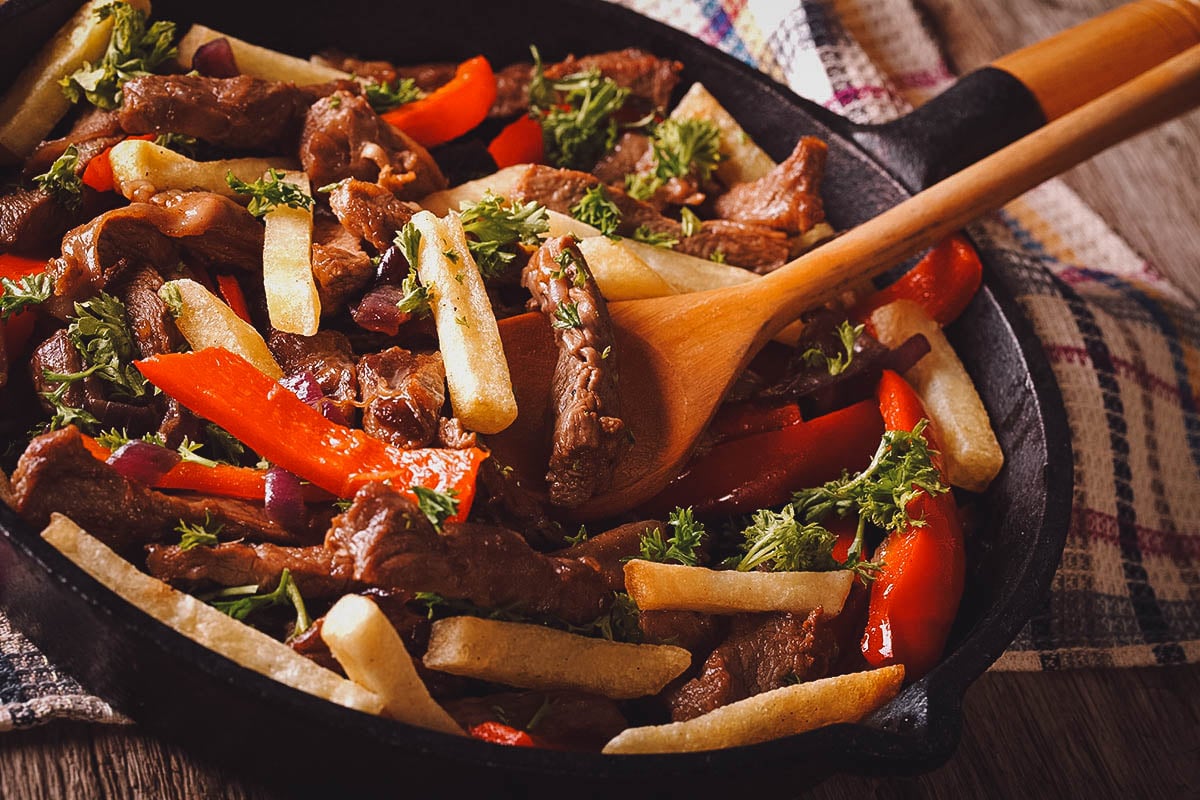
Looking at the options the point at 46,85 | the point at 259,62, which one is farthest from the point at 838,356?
the point at 46,85

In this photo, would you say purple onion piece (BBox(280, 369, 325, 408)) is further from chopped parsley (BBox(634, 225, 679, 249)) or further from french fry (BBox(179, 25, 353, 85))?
french fry (BBox(179, 25, 353, 85))

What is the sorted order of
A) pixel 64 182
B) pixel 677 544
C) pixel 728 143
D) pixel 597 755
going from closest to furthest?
pixel 597 755 → pixel 677 544 → pixel 64 182 → pixel 728 143

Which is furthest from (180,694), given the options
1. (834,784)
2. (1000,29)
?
(1000,29)

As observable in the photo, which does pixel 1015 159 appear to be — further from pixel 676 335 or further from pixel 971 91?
pixel 676 335

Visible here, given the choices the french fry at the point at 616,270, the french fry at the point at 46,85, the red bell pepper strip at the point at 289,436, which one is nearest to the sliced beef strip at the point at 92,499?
the red bell pepper strip at the point at 289,436

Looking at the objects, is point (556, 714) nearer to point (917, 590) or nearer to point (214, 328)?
point (917, 590)
